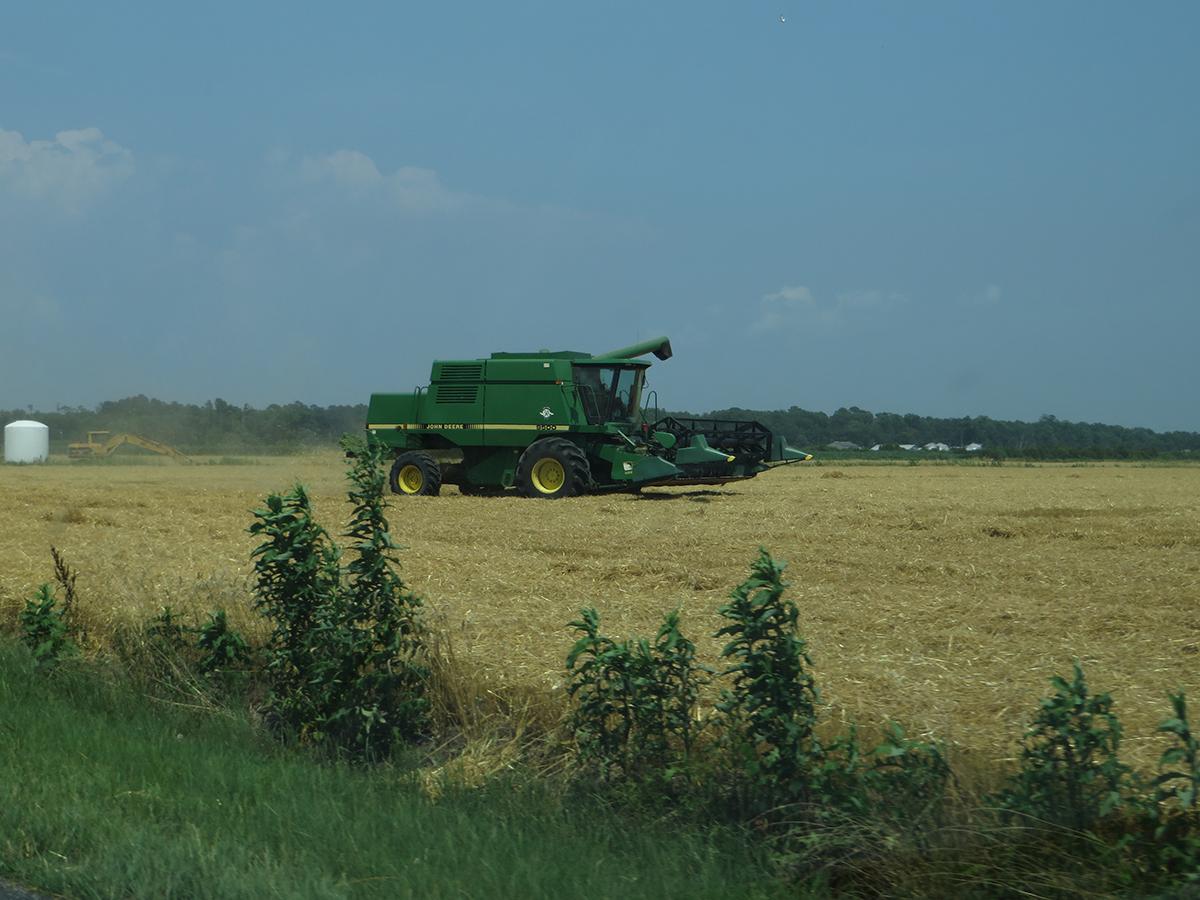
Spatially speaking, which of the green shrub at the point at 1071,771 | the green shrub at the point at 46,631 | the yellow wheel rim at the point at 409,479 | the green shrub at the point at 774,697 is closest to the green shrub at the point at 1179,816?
the green shrub at the point at 1071,771

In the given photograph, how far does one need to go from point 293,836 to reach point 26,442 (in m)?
45.9

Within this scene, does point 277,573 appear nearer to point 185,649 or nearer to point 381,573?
point 381,573

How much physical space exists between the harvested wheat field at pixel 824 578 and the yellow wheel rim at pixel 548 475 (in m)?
0.83

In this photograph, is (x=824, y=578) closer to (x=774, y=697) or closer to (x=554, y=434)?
(x=774, y=697)

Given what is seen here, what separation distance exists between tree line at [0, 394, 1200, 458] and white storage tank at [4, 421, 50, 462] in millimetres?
874

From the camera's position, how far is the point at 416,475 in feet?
69.7

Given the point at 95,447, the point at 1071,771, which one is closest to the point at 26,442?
the point at 95,447

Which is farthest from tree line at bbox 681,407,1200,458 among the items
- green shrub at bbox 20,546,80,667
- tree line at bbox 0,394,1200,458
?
green shrub at bbox 20,546,80,667

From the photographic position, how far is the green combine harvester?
19328 millimetres

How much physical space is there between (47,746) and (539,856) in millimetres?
2998

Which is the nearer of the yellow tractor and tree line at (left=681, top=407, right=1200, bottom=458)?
the yellow tractor

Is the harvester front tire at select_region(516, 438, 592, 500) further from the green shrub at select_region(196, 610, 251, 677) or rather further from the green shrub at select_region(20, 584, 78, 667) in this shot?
the green shrub at select_region(196, 610, 251, 677)

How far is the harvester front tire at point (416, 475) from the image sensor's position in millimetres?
20609

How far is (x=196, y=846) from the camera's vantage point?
413 cm
